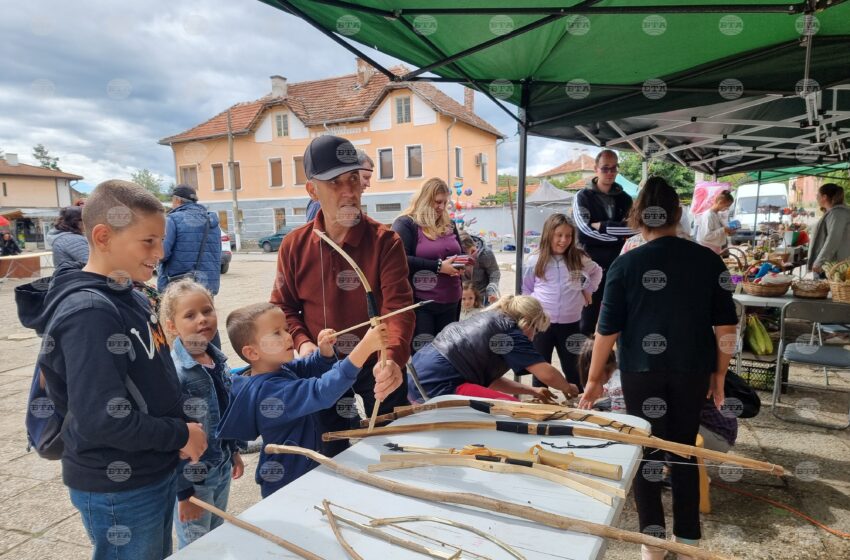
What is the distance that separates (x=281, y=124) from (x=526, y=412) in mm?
26691

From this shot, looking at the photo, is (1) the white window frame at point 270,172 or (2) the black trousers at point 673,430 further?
(1) the white window frame at point 270,172

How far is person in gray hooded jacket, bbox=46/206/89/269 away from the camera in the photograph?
361 cm

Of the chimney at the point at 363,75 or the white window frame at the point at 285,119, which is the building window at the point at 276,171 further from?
the chimney at the point at 363,75

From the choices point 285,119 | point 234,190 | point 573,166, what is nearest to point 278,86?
point 285,119

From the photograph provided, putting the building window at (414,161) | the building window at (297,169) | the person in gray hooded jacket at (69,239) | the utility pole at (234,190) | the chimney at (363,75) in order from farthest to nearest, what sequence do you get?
the building window at (297,169), the utility pole at (234,190), the chimney at (363,75), the building window at (414,161), the person in gray hooded jacket at (69,239)

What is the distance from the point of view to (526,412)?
5.99 feet

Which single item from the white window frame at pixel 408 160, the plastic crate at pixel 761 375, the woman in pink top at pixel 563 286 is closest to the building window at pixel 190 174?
the white window frame at pixel 408 160

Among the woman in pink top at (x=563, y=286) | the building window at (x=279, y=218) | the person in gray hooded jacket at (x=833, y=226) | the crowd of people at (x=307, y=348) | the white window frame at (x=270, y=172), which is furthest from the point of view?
the building window at (x=279, y=218)

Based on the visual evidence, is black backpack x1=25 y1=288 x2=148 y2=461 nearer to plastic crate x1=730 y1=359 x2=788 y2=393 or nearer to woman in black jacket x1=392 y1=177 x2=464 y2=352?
woman in black jacket x1=392 y1=177 x2=464 y2=352

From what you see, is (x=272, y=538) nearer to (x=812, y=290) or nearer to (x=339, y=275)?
(x=339, y=275)

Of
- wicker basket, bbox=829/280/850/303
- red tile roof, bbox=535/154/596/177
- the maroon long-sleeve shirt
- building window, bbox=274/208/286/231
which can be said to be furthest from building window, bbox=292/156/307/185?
red tile roof, bbox=535/154/596/177

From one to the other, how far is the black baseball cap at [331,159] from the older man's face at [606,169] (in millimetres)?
2970

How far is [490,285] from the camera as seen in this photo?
4738 millimetres

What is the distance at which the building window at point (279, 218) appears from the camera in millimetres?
27391
